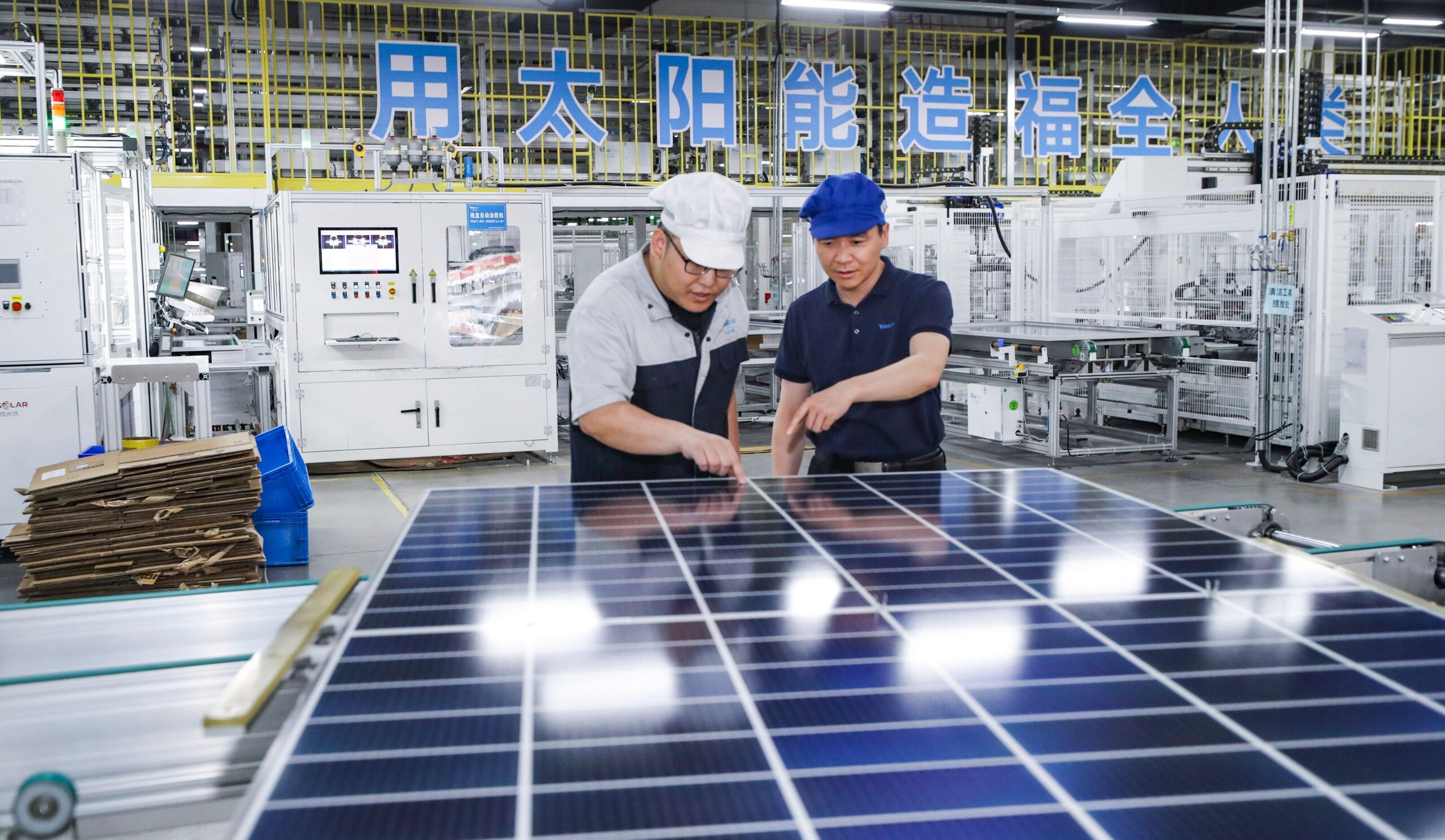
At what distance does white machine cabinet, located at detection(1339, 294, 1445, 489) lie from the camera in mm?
8516

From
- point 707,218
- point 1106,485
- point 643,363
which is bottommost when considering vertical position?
point 1106,485

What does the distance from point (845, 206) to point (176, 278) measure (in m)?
9.37

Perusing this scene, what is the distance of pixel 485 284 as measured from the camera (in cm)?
984

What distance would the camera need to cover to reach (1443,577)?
2.51 metres

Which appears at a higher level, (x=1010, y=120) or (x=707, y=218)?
(x=1010, y=120)

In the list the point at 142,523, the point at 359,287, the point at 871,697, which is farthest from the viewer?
the point at 359,287

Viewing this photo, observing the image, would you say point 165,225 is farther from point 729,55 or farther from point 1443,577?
point 1443,577

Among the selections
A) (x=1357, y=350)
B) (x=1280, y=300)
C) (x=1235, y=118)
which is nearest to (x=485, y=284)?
(x=1280, y=300)

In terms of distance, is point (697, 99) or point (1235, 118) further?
point (1235, 118)

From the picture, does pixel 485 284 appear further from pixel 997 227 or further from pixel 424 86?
pixel 424 86

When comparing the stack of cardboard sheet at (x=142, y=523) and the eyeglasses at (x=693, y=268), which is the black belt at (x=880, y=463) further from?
the stack of cardboard sheet at (x=142, y=523)

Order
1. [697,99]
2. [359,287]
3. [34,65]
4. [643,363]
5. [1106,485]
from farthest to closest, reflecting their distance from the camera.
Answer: [697,99] → [359,287] → [34,65] → [1106,485] → [643,363]

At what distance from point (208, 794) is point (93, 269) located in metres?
6.66

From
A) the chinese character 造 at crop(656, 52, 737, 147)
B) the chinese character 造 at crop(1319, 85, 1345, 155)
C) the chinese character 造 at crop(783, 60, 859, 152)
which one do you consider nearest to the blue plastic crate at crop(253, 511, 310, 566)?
the chinese character 造 at crop(656, 52, 737, 147)
